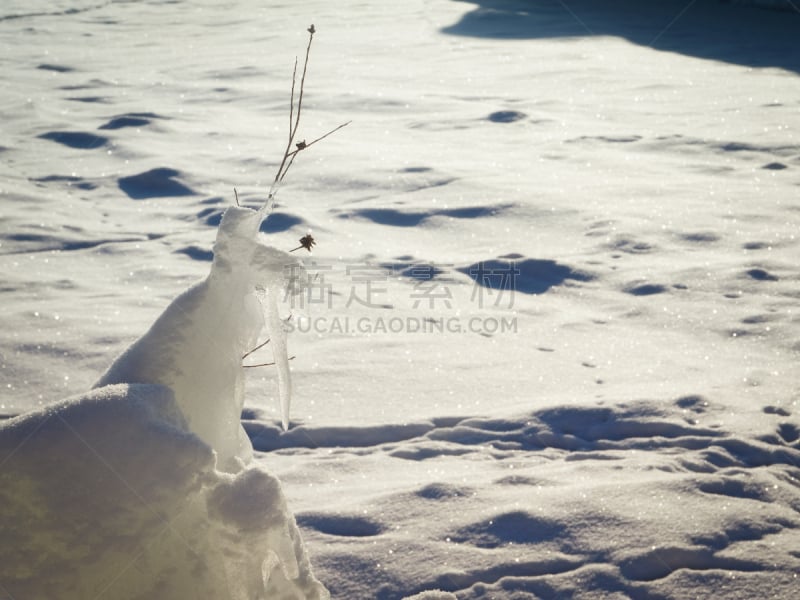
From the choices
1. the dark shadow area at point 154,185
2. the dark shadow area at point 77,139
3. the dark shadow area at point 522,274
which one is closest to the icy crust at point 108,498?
the dark shadow area at point 522,274

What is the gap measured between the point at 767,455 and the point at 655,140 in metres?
2.86

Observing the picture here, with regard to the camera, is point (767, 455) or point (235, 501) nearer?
point (235, 501)

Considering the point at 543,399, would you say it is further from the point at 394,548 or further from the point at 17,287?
the point at 17,287

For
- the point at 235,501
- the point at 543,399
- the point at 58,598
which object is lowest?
the point at 543,399

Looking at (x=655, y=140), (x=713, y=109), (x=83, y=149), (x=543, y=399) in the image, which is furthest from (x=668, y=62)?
(x=543, y=399)

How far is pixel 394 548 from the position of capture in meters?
1.70

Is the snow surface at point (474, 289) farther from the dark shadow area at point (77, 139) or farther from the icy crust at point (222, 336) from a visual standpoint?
the icy crust at point (222, 336)

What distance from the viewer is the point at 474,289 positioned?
121 inches

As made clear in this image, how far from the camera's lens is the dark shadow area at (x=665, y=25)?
250 inches

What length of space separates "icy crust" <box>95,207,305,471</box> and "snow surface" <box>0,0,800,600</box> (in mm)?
136

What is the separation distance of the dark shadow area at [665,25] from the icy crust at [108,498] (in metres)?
5.65

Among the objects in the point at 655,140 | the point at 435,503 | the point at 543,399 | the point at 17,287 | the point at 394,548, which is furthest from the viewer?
the point at 655,140

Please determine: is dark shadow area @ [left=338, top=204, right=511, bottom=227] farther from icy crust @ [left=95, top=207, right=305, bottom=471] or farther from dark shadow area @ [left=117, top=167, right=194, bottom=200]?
icy crust @ [left=95, top=207, right=305, bottom=471]

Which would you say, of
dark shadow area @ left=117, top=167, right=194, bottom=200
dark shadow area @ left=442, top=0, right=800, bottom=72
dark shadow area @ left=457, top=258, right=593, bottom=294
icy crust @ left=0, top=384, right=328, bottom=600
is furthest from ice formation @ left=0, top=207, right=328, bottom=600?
dark shadow area @ left=442, top=0, right=800, bottom=72
